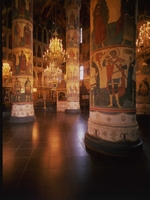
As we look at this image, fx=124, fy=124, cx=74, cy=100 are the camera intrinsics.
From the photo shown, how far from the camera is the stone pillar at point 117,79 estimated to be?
3.92m

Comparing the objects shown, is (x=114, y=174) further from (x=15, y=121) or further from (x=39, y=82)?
(x=39, y=82)

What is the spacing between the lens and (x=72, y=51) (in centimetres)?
1527

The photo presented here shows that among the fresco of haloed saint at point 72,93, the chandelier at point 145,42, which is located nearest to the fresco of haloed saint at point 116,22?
the chandelier at point 145,42

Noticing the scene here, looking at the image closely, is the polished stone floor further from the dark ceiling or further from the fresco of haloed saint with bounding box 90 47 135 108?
the dark ceiling

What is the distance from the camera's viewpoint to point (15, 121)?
8938 millimetres

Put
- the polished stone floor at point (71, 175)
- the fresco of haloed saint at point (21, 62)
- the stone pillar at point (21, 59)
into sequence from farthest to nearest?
the fresco of haloed saint at point (21, 62), the stone pillar at point (21, 59), the polished stone floor at point (71, 175)

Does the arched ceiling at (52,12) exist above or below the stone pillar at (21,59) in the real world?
above

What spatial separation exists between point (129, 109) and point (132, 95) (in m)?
0.47

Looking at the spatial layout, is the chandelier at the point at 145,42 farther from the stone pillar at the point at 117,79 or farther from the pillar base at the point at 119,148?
the pillar base at the point at 119,148

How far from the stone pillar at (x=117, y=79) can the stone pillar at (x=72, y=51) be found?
10.8 metres

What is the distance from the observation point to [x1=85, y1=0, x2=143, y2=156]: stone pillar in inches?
154

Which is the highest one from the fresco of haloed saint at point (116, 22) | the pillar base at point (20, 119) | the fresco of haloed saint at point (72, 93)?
the fresco of haloed saint at point (116, 22)

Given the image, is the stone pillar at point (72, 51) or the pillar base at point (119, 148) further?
the stone pillar at point (72, 51)

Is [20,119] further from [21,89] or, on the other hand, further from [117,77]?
[117,77]
